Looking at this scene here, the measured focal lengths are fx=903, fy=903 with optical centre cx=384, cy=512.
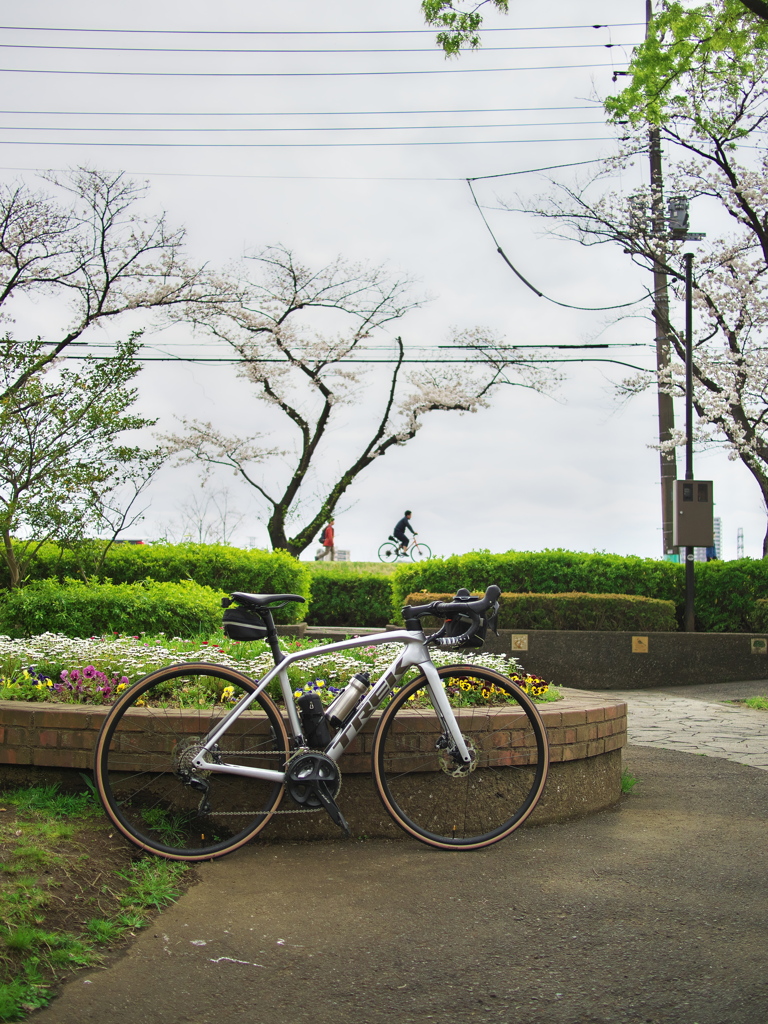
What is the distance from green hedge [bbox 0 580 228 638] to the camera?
8320 mm

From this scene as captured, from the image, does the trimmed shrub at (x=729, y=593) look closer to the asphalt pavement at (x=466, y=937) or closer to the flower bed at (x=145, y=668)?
the flower bed at (x=145, y=668)

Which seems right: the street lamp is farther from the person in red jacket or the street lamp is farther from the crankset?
the person in red jacket

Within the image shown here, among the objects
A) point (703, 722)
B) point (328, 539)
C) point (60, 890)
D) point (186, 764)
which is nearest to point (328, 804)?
point (186, 764)

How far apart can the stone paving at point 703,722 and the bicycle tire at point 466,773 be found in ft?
→ 10.0

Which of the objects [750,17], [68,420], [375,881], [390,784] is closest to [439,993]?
[375,881]

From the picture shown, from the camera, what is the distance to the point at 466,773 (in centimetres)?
429

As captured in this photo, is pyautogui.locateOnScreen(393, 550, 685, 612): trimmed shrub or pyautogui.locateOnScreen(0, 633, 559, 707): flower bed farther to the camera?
pyautogui.locateOnScreen(393, 550, 685, 612): trimmed shrub

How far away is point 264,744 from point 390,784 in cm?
66

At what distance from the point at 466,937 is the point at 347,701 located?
123 cm

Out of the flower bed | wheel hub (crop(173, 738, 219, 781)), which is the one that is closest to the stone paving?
the flower bed

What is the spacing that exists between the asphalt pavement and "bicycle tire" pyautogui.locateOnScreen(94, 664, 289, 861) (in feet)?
0.70

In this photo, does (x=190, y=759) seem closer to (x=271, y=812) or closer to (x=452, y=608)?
(x=271, y=812)

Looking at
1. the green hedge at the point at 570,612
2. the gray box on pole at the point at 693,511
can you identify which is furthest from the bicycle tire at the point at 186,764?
the gray box on pole at the point at 693,511

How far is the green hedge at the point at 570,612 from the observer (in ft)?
41.4
